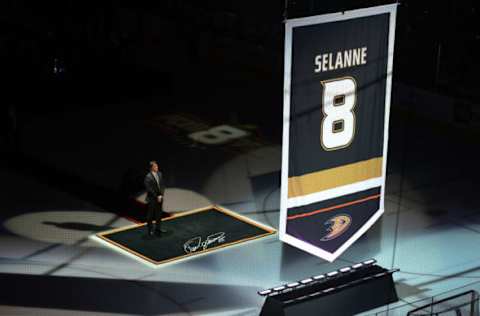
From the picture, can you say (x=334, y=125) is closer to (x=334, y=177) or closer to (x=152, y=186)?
(x=334, y=177)

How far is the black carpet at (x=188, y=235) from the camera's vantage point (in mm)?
16359

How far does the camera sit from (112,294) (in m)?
14.7

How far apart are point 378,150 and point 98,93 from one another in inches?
605

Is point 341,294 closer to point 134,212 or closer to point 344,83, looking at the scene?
point 344,83

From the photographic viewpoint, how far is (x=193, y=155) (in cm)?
2184

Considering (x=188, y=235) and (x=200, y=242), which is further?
(x=188, y=235)

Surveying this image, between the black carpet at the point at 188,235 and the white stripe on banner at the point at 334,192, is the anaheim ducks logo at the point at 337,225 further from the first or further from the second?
the black carpet at the point at 188,235

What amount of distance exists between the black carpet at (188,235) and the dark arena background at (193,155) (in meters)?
0.05

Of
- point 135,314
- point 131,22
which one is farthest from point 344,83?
point 131,22

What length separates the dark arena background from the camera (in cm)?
1520

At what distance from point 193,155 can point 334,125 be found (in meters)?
10.5

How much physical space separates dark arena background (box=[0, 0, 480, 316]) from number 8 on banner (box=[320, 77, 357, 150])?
2.70ft

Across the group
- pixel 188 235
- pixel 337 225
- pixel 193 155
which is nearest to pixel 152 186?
pixel 188 235

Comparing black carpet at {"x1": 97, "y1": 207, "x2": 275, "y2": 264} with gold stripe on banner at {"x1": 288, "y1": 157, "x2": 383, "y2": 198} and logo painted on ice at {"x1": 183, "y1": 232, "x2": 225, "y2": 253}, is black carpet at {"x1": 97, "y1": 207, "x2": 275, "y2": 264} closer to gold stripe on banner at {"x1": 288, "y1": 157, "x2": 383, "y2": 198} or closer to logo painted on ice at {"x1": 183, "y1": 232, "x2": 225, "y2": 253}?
logo painted on ice at {"x1": 183, "y1": 232, "x2": 225, "y2": 253}
